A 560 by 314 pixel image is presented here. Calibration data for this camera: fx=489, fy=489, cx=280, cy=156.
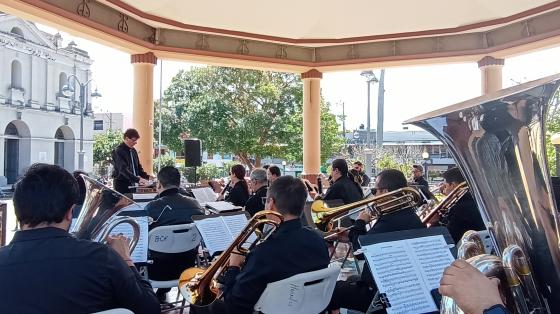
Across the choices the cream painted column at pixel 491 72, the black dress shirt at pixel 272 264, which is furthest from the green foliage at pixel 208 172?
the black dress shirt at pixel 272 264

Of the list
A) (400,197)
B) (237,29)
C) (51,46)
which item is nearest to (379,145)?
(237,29)

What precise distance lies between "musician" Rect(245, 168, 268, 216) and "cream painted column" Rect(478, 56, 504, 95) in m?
6.34

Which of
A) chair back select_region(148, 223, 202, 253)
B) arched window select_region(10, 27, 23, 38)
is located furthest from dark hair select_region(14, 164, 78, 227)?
arched window select_region(10, 27, 23, 38)

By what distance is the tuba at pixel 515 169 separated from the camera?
153 centimetres

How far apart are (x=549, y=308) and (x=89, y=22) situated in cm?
787

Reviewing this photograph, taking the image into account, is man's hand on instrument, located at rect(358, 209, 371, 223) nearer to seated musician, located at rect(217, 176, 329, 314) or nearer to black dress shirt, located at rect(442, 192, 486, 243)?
black dress shirt, located at rect(442, 192, 486, 243)

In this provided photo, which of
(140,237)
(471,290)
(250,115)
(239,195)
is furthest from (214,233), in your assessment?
(250,115)

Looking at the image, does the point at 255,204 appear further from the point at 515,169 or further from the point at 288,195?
the point at 515,169

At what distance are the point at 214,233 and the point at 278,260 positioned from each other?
122cm

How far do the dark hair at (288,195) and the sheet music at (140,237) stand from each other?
1029mm

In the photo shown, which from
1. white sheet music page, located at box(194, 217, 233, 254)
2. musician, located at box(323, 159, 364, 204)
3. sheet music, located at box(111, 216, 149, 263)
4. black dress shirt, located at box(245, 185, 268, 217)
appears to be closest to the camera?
Result: sheet music, located at box(111, 216, 149, 263)

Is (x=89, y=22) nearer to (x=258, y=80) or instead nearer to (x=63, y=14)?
(x=63, y=14)

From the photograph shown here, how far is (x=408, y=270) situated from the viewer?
2154 millimetres

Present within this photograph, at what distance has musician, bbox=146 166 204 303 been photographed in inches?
153
